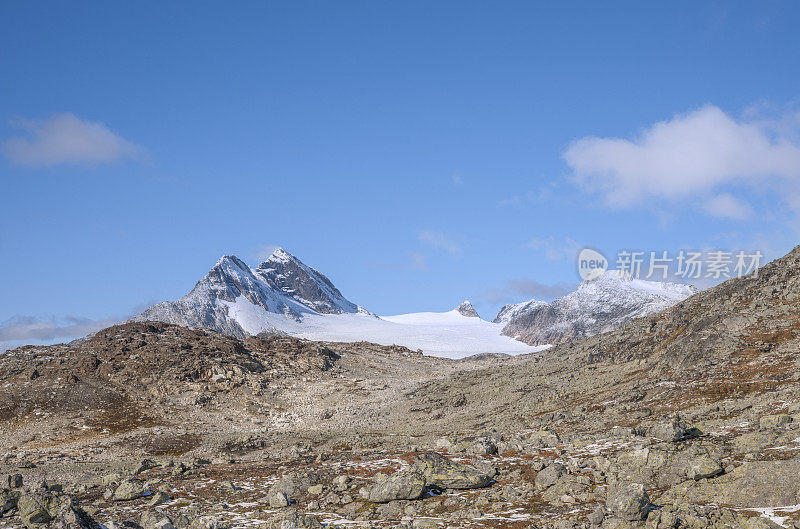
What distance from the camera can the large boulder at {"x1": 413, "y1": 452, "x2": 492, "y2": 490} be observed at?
2591 centimetres

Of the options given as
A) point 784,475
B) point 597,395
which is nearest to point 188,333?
point 597,395

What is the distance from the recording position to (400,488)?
2534cm

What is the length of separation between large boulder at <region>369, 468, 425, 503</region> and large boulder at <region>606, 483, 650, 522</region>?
7.70 m

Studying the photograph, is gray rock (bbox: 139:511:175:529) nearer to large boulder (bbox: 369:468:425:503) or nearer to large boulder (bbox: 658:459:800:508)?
A: large boulder (bbox: 369:468:425:503)

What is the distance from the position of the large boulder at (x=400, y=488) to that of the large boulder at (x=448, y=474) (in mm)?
442

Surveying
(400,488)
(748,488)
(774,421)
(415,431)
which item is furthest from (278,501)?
(415,431)

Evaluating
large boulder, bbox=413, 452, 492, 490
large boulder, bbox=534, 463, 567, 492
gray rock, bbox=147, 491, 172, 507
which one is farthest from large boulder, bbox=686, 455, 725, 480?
gray rock, bbox=147, 491, 172, 507

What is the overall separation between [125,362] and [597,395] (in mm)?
64658

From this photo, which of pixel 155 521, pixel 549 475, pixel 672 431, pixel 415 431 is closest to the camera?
pixel 155 521

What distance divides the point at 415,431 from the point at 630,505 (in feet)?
132

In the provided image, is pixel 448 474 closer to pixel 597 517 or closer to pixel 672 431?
pixel 597 517

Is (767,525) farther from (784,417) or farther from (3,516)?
(3,516)

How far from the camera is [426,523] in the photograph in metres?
22.4

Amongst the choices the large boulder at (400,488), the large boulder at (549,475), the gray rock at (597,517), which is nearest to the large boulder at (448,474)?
the large boulder at (400,488)
